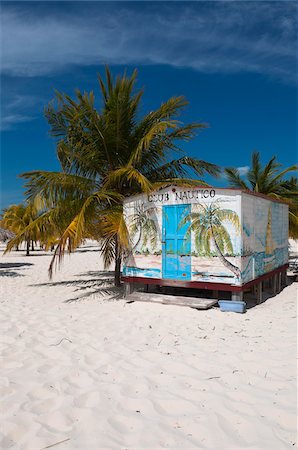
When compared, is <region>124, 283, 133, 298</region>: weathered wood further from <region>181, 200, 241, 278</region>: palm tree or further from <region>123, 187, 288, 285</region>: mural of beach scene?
<region>181, 200, 241, 278</region>: palm tree

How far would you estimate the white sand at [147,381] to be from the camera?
3094 mm

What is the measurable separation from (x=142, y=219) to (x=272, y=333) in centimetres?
452

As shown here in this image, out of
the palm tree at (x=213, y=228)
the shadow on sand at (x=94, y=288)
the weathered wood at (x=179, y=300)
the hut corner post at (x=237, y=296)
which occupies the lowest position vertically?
the shadow on sand at (x=94, y=288)

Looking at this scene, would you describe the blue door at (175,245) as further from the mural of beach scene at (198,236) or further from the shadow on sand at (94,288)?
the shadow on sand at (94,288)

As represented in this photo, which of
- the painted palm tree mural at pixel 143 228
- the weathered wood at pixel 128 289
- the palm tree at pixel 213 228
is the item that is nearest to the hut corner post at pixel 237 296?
the palm tree at pixel 213 228

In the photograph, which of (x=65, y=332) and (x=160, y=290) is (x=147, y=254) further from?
(x=65, y=332)

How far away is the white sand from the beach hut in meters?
1.20

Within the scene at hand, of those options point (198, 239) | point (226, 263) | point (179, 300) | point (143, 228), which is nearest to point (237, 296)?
point (226, 263)

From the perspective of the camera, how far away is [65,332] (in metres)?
6.29

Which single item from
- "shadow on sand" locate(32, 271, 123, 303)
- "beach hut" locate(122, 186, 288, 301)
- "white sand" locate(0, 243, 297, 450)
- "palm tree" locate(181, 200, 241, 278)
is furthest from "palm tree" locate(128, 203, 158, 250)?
"white sand" locate(0, 243, 297, 450)

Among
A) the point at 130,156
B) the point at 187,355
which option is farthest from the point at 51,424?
the point at 130,156

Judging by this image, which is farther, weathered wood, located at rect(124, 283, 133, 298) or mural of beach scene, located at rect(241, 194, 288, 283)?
weathered wood, located at rect(124, 283, 133, 298)

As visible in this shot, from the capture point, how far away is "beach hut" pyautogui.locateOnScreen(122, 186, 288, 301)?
27.7 feet

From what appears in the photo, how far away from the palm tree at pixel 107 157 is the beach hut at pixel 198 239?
0.92 metres
